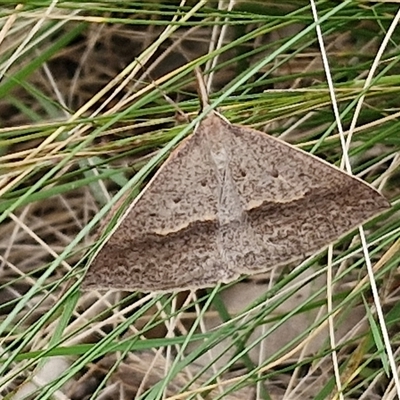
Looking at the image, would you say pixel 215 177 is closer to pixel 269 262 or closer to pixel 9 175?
pixel 269 262

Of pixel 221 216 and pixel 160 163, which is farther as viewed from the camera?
pixel 160 163

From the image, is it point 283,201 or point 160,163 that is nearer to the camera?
point 283,201

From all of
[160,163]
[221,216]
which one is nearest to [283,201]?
[221,216]

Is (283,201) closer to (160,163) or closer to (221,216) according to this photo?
(221,216)

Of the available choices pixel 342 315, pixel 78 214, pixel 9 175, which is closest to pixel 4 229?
pixel 78 214
